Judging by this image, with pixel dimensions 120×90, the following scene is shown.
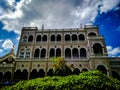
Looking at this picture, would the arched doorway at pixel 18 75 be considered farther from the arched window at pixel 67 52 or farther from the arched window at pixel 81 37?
the arched window at pixel 81 37

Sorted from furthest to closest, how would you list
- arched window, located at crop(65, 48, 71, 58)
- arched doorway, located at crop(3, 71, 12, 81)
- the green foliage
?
arched window, located at crop(65, 48, 71, 58) < arched doorway, located at crop(3, 71, 12, 81) < the green foliage

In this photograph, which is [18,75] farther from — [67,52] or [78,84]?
[78,84]

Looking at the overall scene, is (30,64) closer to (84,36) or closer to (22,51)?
(22,51)

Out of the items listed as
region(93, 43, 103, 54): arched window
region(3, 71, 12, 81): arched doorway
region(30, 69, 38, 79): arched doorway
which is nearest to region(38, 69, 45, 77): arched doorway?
region(30, 69, 38, 79): arched doorway

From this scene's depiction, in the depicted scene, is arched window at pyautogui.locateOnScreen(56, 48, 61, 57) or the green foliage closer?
the green foliage

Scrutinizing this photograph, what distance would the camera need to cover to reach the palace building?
30.5m

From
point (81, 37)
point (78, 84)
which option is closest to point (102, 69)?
point (81, 37)

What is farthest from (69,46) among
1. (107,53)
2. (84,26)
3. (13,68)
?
(13,68)

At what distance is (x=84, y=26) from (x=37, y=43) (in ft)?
45.8

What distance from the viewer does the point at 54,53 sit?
1332 inches

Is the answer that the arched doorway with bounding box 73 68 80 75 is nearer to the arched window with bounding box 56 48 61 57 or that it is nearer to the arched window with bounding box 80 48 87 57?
the arched window with bounding box 80 48 87 57

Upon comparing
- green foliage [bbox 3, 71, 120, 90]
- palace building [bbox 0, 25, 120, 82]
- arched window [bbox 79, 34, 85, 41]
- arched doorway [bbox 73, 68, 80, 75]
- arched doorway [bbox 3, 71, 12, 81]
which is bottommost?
green foliage [bbox 3, 71, 120, 90]

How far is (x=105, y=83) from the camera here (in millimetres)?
11516

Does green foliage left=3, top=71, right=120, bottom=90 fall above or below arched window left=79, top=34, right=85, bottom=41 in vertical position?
below
